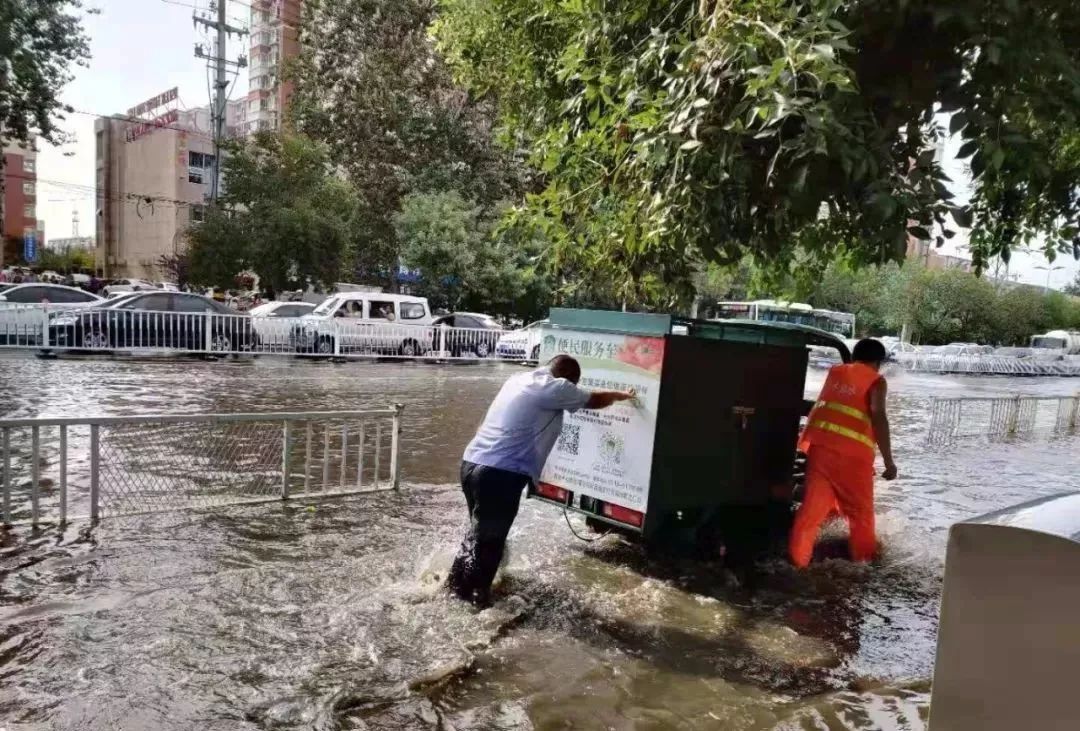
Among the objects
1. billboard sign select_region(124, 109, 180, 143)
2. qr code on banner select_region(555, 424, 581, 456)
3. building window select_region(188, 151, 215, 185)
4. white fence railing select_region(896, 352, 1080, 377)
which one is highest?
billboard sign select_region(124, 109, 180, 143)

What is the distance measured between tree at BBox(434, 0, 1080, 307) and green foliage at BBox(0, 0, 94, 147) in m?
15.6

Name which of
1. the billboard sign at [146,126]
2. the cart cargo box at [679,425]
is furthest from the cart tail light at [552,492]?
the billboard sign at [146,126]

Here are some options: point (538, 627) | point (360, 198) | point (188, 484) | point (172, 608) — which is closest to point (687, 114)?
point (538, 627)

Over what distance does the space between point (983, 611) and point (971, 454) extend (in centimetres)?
1209

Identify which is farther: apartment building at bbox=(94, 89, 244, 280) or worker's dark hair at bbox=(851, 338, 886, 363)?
apartment building at bbox=(94, 89, 244, 280)

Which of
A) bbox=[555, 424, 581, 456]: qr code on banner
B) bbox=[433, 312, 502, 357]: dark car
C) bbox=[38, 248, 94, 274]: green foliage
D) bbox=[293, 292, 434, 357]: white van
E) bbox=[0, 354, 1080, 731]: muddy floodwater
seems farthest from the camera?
bbox=[38, 248, 94, 274]: green foliage

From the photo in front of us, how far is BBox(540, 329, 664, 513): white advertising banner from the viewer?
5004 millimetres

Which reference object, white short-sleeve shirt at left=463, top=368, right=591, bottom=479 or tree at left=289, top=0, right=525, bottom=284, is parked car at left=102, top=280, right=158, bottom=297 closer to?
tree at left=289, top=0, right=525, bottom=284

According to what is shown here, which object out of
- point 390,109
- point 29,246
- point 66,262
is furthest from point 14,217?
point 390,109

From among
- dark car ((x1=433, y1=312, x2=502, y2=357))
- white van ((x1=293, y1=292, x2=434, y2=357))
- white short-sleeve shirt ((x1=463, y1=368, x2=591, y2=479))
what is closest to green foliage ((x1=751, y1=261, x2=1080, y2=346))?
dark car ((x1=433, y1=312, x2=502, y2=357))

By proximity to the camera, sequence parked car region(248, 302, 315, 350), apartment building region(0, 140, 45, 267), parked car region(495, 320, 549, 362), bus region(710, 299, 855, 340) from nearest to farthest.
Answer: parked car region(248, 302, 315, 350)
parked car region(495, 320, 549, 362)
bus region(710, 299, 855, 340)
apartment building region(0, 140, 45, 267)

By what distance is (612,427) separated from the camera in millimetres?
5227

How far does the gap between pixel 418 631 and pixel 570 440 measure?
1.76m

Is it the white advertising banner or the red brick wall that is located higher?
the red brick wall
